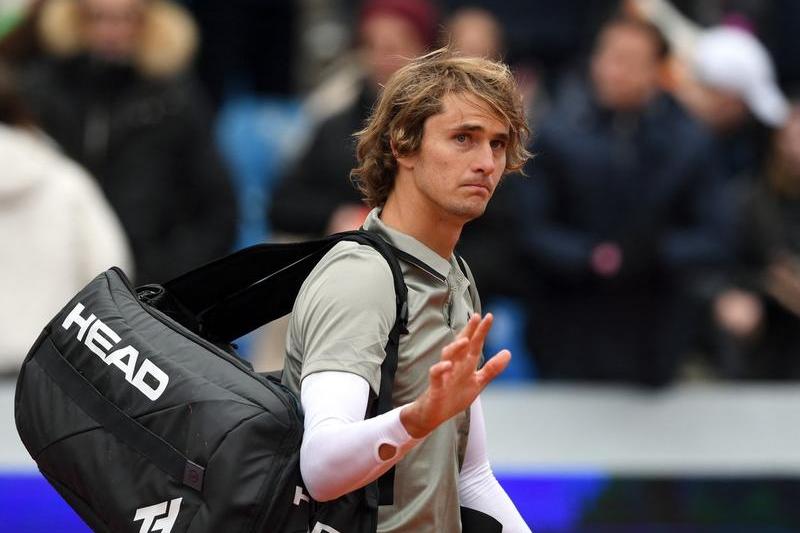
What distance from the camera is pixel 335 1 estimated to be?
8859 mm

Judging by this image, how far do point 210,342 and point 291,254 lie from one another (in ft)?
0.83

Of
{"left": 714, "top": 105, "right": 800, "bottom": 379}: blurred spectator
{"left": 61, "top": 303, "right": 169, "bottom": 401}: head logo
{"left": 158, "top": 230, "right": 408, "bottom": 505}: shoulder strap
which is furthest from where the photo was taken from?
{"left": 714, "top": 105, "right": 800, "bottom": 379}: blurred spectator

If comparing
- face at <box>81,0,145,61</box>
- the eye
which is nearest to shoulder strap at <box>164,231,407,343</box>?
the eye

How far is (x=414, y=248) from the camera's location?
3.17m

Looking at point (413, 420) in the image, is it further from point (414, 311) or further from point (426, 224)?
point (426, 224)

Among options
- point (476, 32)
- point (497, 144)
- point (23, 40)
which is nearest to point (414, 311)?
point (497, 144)

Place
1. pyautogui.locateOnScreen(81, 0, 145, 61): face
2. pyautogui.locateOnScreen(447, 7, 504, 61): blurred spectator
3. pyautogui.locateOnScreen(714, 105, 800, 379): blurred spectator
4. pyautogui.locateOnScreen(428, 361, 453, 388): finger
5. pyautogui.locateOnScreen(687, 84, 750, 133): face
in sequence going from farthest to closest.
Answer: pyautogui.locateOnScreen(687, 84, 750, 133): face < pyautogui.locateOnScreen(447, 7, 504, 61): blurred spectator < pyautogui.locateOnScreen(714, 105, 800, 379): blurred spectator < pyautogui.locateOnScreen(81, 0, 145, 61): face < pyautogui.locateOnScreen(428, 361, 453, 388): finger

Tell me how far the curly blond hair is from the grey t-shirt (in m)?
0.11

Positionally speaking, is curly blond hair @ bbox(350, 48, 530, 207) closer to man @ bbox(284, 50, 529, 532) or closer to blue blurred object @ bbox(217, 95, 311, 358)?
man @ bbox(284, 50, 529, 532)

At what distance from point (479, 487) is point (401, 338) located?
56 centimetres

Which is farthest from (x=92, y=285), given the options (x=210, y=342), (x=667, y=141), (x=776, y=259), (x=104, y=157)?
(x=776, y=259)

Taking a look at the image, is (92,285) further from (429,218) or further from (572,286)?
(572,286)

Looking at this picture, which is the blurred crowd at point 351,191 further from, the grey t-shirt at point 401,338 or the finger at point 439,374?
the finger at point 439,374

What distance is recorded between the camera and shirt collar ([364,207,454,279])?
10.4ft
